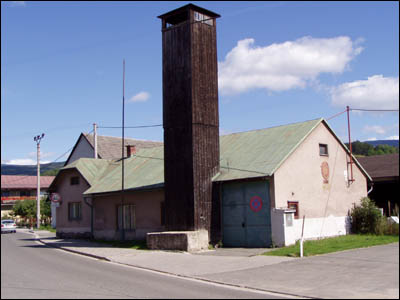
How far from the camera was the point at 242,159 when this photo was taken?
22.3 m

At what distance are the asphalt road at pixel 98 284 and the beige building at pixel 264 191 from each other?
6.68 metres

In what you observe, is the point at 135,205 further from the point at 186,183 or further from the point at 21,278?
the point at 21,278

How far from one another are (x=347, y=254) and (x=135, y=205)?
13294 mm

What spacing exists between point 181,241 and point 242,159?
5.11 metres

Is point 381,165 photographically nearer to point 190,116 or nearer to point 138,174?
point 190,116

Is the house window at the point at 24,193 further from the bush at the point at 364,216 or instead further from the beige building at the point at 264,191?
the bush at the point at 364,216

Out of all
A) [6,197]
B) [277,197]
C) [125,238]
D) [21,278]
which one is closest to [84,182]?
[125,238]

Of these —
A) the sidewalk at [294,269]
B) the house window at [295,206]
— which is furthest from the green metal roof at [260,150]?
the sidewalk at [294,269]

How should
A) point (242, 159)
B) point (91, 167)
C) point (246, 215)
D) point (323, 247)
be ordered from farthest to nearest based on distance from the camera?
point (91, 167) < point (242, 159) < point (246, 215) < point (323, 247)

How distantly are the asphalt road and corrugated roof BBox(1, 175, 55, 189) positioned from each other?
187 feet

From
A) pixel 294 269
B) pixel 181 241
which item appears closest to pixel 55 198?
pixel 181 241

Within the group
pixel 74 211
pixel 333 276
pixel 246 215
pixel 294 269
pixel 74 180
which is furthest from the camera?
pixel 74 180

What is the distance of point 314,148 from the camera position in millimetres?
22188

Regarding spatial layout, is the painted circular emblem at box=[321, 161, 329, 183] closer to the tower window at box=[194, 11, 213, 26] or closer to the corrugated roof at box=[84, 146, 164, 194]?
the corrugated roof at box=[84, 146, 164, 194]
